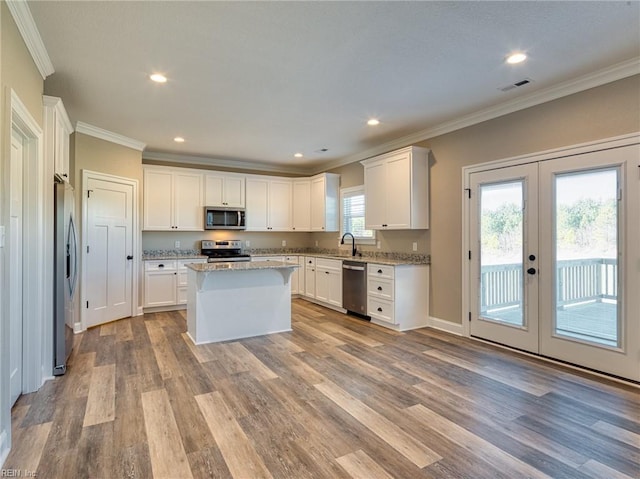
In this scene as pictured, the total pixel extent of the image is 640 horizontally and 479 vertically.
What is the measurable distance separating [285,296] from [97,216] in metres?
2.77

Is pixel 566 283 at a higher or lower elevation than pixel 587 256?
lower

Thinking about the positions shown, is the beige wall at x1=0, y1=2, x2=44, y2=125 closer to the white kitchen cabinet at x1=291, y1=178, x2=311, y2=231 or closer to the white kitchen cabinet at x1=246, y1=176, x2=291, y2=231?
the white kitchen cabinet at x1=246, y1=176, x2=291, y2=231

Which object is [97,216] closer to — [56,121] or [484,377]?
[56,121]

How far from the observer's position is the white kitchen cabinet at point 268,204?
6.78 m

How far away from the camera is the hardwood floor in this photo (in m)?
1.95

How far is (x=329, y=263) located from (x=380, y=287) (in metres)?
1.33

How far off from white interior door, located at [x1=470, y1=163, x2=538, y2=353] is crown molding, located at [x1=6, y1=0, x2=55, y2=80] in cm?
429

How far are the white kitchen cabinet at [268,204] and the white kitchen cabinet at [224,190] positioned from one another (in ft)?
Answer: 0.54

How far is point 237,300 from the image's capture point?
4324 millimetres

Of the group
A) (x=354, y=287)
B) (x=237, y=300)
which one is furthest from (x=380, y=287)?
(x=237, y=300)

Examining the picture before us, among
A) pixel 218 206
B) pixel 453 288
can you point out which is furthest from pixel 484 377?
pixel 218 206

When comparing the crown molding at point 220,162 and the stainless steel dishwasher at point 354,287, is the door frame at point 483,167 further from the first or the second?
the crown molding at point 220,162

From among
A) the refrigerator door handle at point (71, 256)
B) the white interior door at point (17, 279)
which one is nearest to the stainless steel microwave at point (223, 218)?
the refrigerator door handle at point (71, 256)

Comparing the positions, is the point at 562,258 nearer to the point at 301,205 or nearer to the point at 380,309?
the point at 380,309
